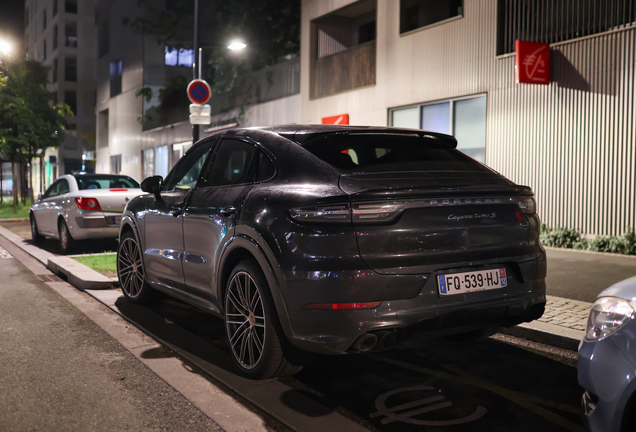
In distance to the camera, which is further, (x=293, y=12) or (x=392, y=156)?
(x=293, y=12)

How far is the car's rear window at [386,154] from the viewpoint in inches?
155

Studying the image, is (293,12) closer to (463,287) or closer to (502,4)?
(502,4)

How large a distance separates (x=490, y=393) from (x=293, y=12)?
2036 cm

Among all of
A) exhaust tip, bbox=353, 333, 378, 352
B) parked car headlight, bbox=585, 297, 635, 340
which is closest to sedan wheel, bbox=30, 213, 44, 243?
exhaust tip, bbox=353, 333, 378, 352

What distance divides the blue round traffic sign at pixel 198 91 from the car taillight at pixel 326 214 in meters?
10.3

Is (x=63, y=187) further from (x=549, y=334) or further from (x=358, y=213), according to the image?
(x=358, y=213)

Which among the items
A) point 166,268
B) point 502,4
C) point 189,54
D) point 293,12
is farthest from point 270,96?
point 166,268

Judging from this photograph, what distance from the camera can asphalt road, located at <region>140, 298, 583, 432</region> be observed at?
135 inches

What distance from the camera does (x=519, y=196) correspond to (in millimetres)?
3965

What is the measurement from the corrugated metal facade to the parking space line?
7.65 metres

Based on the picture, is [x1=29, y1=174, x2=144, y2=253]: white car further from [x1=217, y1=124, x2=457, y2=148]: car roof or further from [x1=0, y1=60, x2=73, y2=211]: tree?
[x1=0, y1=60, x2=73, y2=211]: tree

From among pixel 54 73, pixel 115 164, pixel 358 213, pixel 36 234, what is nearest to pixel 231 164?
pixel 358 213

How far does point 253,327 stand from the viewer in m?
4.10

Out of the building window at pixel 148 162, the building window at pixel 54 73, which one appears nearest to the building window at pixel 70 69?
the building window at pixel 54 73
